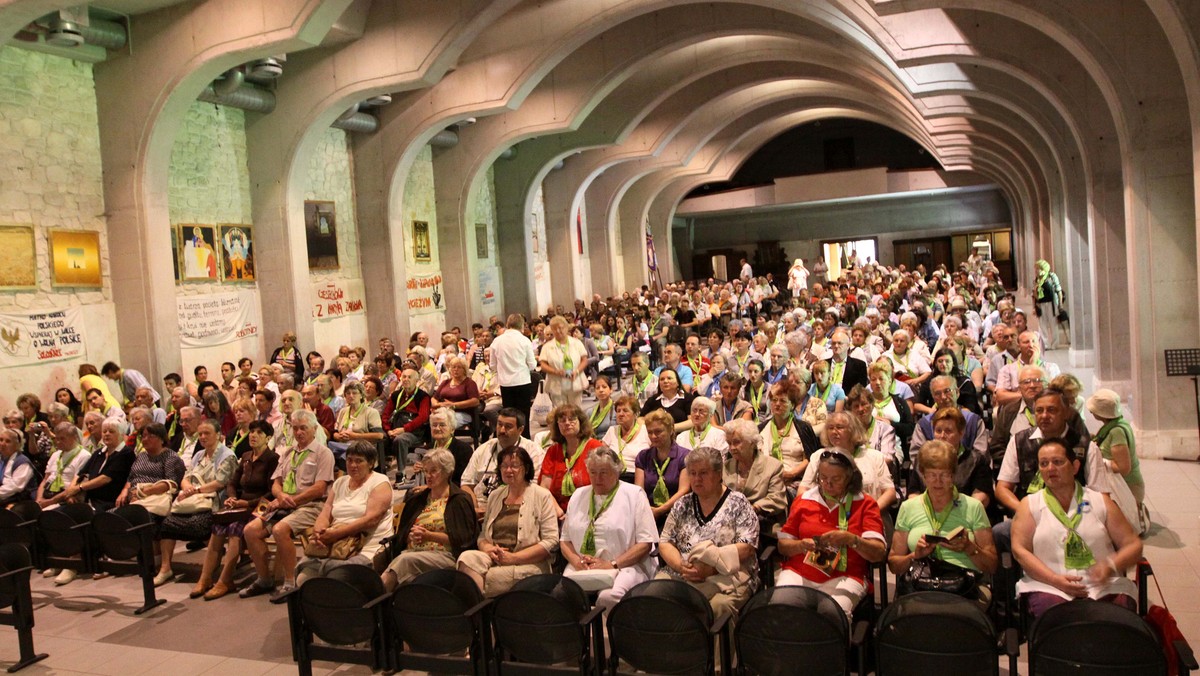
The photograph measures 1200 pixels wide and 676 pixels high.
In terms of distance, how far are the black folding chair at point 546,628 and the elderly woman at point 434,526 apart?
3.19 feet

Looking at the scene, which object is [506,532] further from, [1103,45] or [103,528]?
[1103,45]

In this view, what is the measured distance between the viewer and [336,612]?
4727 mm

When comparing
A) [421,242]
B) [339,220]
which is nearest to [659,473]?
[339,220]

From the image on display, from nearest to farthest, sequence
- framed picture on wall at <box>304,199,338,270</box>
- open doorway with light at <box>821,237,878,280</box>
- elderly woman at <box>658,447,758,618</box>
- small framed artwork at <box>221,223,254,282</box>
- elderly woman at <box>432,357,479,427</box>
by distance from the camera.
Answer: elderly woman at <box>658,447,758,618</box> < elderly woman at <box>432,357,479,427</box> < small framed artwork at <box>221,223,254,282</box> < framed picture on wall at <box>304,199,338,270</box> < open doorway with light at <box>821,237,878,280</box>

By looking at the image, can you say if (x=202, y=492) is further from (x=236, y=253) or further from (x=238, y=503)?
(x=236, y=253)

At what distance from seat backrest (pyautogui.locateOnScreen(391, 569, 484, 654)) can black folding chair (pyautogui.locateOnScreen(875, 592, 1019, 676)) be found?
1.88 metres

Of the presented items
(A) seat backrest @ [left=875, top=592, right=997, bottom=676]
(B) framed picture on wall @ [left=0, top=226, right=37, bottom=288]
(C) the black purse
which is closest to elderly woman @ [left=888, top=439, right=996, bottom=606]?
(C) the black purse

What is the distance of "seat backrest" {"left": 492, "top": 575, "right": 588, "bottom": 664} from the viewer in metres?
4.26

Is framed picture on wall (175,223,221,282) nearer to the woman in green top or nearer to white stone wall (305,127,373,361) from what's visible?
white stone wall (305,127,373,361)

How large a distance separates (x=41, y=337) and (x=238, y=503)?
616 centimetres

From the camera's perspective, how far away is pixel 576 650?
4.28 m

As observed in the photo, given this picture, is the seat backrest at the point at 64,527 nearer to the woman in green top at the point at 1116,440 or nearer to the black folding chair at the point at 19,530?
the black folding chair at the point at 19,530

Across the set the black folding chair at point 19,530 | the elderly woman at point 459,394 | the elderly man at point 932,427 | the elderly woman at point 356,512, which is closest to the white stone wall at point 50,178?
the black folding chair at point 19,530

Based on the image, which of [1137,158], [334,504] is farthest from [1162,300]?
[334,504]
